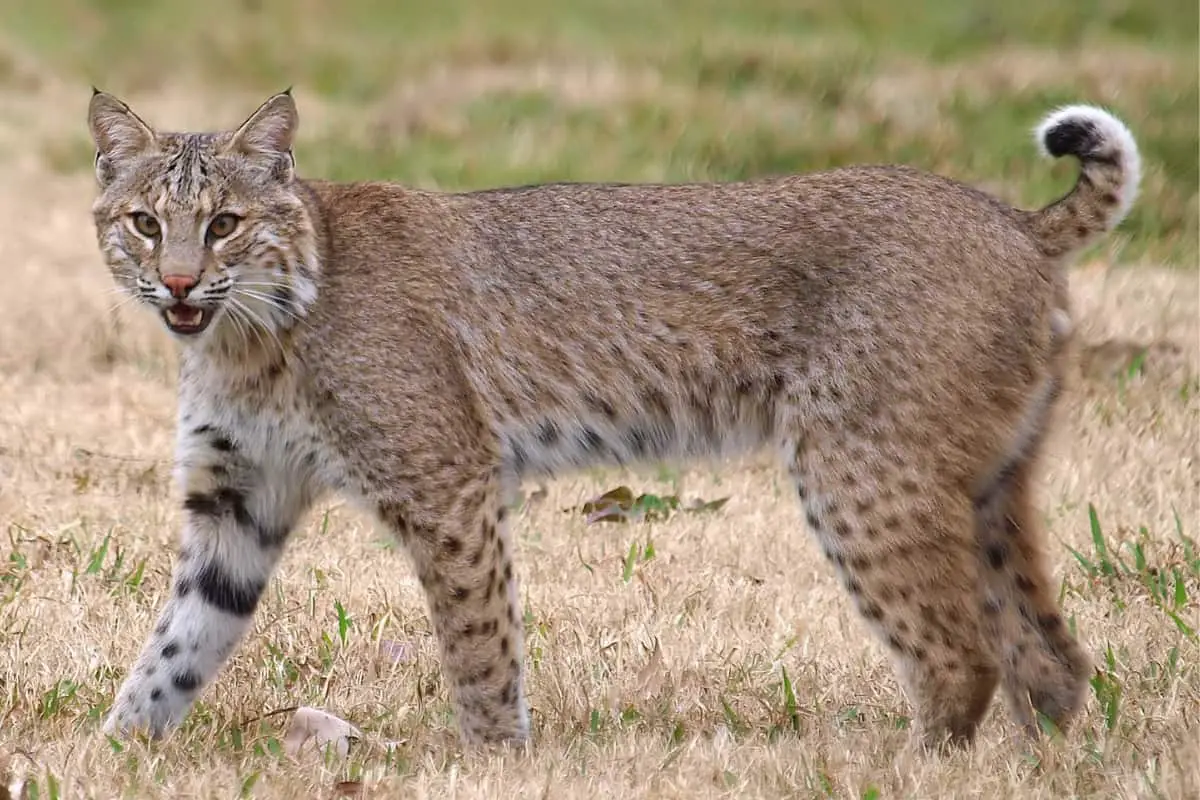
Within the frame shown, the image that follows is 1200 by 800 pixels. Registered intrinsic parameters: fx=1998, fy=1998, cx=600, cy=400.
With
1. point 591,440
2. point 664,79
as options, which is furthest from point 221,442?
point 664,79

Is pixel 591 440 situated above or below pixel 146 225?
below

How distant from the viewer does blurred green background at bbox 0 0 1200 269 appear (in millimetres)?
11336

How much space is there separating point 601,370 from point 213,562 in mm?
1052

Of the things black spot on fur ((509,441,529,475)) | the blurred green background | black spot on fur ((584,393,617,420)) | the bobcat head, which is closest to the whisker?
the bobcat head

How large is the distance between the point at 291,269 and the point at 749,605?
1696mm

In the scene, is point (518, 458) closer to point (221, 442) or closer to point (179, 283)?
point (221, 442)

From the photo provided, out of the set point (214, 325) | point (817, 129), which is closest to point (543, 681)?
point (214, 325)

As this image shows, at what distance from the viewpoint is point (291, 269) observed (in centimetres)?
471

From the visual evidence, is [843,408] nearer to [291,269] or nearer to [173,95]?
[291,269]

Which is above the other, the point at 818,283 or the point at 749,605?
the point at 818,283

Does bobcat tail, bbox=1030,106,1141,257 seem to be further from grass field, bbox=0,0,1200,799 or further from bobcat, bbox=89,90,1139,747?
grass field, bbox=0,0,1200,799

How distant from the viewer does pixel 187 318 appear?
4.54 metres

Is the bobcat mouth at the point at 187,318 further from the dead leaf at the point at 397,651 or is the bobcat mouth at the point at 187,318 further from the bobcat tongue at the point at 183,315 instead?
the dead leaf at the point at 397,651

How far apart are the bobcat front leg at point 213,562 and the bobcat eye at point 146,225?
1.57ft
